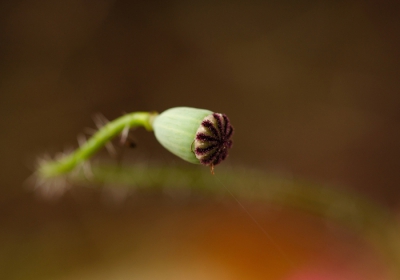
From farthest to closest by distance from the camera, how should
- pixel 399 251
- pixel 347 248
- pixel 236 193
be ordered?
pixel 347 248
pixel 399 251
pixel 236 193

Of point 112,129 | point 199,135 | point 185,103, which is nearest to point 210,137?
point 199,135

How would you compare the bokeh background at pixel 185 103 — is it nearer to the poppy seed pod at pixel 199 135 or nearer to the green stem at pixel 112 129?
the green stem at pixel 112 129

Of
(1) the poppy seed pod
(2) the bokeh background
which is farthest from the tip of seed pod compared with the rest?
(2) the bokeh background

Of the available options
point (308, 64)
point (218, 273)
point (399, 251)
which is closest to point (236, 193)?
point (399, 251)

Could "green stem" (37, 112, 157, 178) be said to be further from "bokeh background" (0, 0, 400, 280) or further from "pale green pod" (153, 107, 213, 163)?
"bokeh background" (0, 0, 400, 280)

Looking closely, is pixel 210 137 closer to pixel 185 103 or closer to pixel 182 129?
pixel 182 129

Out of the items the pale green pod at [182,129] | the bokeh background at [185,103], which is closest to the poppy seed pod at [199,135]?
the pale green pod at [182,129]

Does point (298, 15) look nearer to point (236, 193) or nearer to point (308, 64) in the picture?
point (308, 64)
